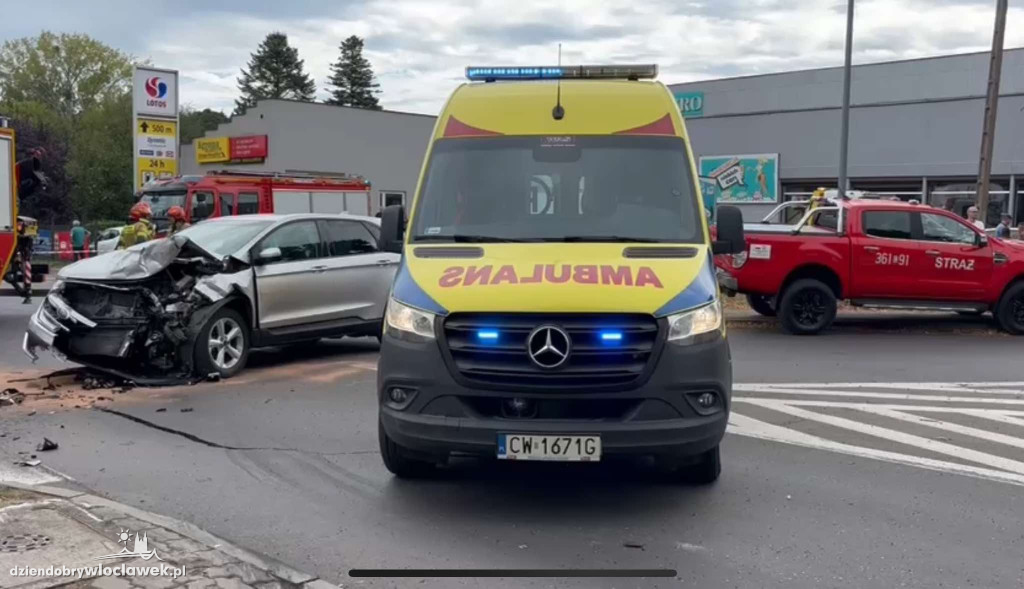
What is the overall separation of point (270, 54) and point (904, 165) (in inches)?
2740

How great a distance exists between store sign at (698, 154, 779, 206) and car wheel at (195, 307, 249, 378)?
26.0 metres

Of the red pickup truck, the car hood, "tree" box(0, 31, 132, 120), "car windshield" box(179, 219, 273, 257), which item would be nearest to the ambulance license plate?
the car hood

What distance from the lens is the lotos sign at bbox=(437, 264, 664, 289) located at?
5.28 m

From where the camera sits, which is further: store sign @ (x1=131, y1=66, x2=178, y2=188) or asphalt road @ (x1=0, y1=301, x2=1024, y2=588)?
store sign @ (x1=131, y1=66, x2=178, y2=188)

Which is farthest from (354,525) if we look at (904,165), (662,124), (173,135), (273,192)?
(904,165)

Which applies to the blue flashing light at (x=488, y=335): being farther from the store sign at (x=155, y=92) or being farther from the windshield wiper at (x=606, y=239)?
the store sign at (x=155, y=92)

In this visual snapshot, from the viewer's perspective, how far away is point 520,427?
5.07 meters

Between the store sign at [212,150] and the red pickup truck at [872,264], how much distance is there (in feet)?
107

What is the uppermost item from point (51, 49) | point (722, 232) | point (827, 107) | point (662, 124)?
point (51, 49)

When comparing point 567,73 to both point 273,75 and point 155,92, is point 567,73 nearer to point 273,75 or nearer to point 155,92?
point 155,92

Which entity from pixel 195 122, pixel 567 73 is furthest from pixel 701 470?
pixel 195 122

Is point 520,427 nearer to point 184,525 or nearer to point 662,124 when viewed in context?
point 184,525

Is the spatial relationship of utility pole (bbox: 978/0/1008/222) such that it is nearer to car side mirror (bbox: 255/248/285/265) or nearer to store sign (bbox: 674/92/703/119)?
car side mirror (bbox: 255/248/285/265)

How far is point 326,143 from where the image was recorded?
40719 mm
